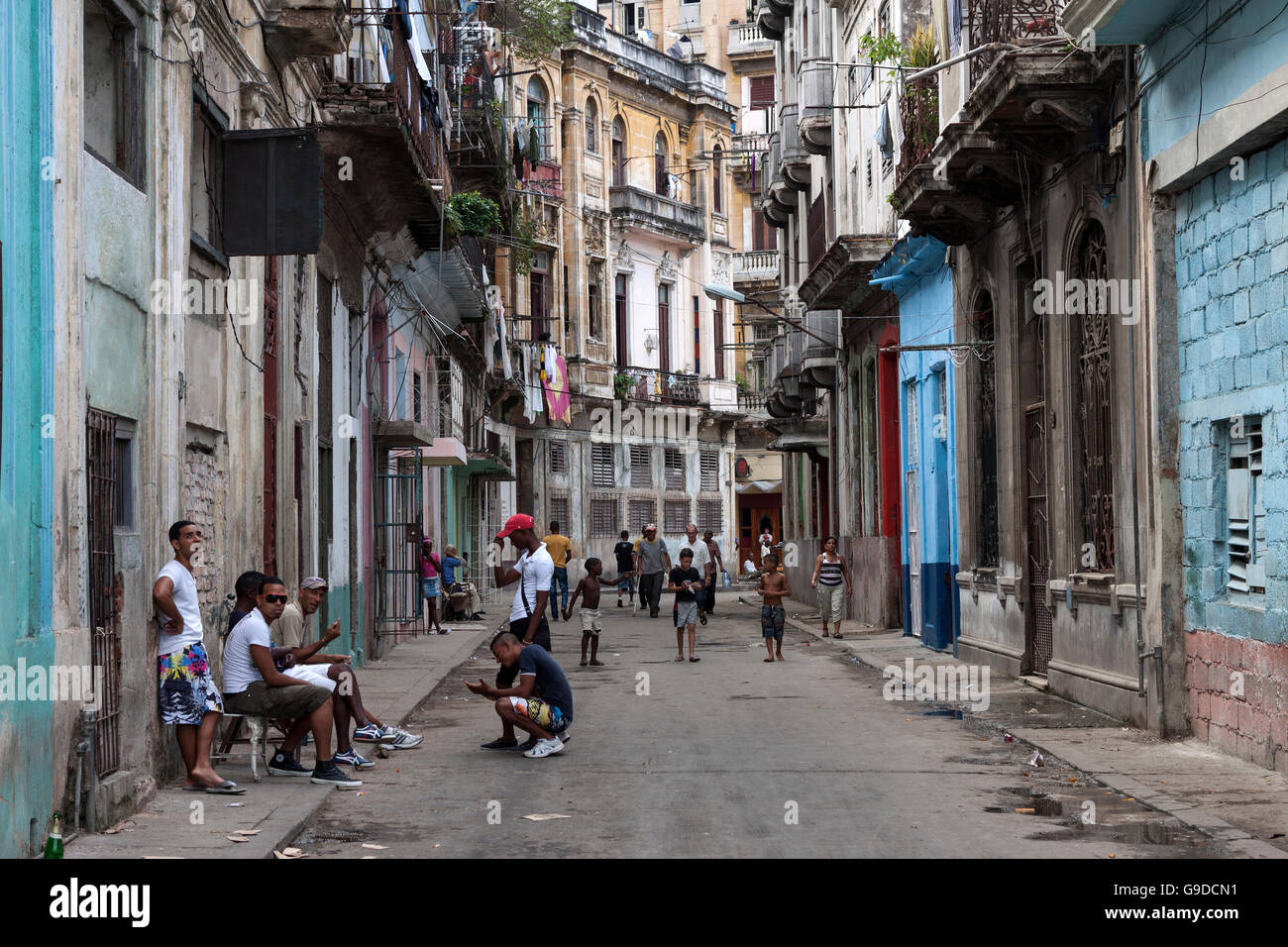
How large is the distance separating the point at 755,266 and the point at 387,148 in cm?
3920

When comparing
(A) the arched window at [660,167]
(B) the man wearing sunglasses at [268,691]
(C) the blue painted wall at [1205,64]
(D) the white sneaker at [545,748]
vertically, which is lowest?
(D) the white sneaker at [545,748]

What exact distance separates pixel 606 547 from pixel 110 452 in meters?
39.6

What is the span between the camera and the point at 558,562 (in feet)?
97.8

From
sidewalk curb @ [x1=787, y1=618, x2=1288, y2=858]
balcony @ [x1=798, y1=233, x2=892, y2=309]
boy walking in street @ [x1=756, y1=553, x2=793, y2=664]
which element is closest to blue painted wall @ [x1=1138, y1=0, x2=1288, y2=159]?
sidewalk curb @ [x1=787, y1=618, x2=1288, y2=858]

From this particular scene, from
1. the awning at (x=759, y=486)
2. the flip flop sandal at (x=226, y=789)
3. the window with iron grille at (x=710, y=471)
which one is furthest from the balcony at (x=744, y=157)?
the flip flop sandal at (x=226, y=789)

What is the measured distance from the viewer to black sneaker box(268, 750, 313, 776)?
10547 millimetres

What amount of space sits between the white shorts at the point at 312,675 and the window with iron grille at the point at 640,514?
3828cm

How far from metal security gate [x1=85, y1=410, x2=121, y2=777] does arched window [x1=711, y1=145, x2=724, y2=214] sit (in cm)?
4573

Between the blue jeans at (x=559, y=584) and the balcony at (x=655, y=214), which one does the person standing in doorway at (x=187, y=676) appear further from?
the balcony at (x=655, y=214)

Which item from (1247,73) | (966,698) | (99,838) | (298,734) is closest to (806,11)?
(966,698)

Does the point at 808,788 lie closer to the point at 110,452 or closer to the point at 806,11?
the point at 110,452

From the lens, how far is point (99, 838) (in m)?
8.10

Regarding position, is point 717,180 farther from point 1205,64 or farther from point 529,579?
point 1205,64

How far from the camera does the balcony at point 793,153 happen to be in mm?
32938
